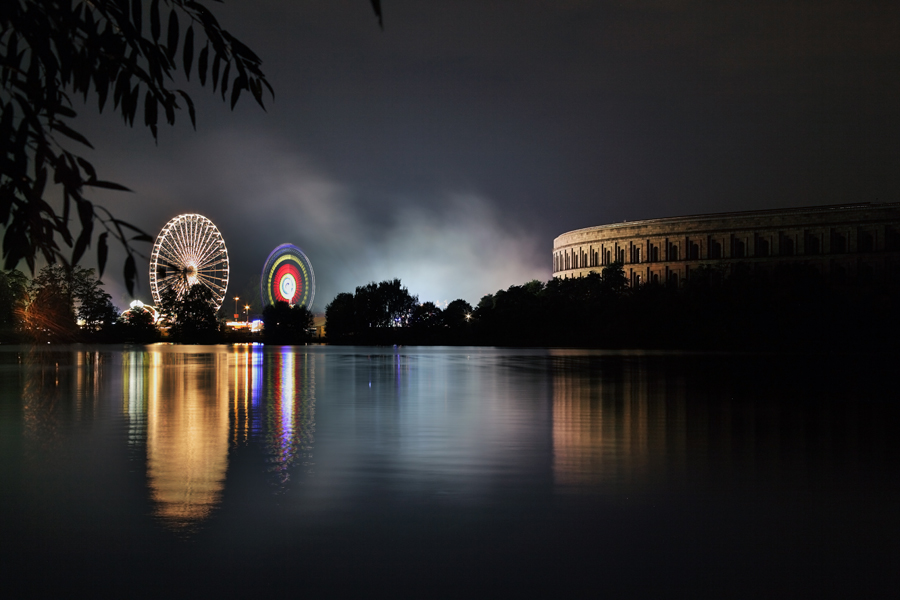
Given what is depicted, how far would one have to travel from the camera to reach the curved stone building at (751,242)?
130 metres

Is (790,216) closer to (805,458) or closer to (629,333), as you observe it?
(629,333)


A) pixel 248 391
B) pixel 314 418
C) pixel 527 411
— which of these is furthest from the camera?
pixel 248 391

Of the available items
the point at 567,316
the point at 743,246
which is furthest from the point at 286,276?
the point at 743,246

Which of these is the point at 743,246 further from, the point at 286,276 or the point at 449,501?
the point at 449,501

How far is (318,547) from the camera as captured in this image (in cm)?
789

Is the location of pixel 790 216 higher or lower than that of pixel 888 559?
higher

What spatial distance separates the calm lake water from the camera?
23.0 ft

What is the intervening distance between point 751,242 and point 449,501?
14742cm

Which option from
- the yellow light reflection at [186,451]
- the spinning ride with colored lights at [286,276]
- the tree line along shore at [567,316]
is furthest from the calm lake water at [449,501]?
the spinning ride with colored lights at [286,276]

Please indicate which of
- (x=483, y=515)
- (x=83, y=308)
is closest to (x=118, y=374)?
(x=483, y=515)

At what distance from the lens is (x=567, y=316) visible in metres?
109

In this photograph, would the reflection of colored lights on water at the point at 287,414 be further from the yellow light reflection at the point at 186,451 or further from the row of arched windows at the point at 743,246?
the row of arched windows at the point at 743,246

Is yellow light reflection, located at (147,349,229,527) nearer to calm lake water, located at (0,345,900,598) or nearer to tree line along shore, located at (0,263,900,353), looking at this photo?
calm lake water, located at (0,345,900,598)

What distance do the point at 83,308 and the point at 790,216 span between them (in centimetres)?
12927
